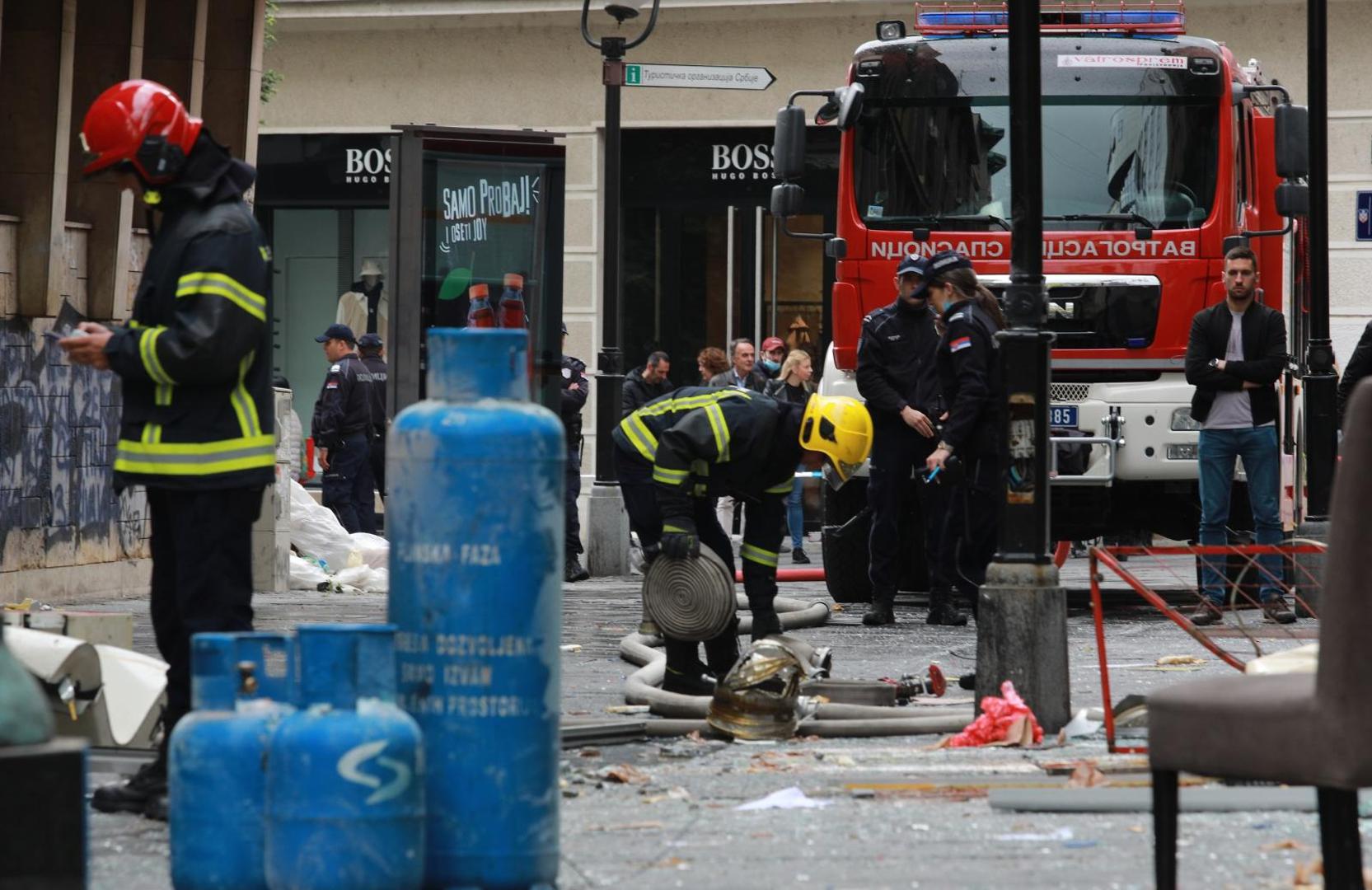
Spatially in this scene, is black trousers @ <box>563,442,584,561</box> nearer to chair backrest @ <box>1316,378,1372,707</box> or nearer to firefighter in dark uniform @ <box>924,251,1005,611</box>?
firefighter in dark uniform @ <box>924,251,1005,611</box>

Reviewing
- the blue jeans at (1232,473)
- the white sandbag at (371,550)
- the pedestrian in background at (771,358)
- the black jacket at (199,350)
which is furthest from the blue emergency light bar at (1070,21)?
the black jacket at (199,350)

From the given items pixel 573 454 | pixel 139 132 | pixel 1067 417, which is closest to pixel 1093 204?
pixel 1067 417

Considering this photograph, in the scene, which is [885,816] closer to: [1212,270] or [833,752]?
[833,752]

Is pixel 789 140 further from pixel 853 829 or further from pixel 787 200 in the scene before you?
pixel 853 829

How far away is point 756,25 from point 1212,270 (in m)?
11.2

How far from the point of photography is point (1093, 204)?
1324 cm

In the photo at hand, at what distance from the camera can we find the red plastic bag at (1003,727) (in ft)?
24.8

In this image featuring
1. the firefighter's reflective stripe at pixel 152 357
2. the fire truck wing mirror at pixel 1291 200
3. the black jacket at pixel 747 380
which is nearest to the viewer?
the firefighter's reflective stripe at pixel 152 357

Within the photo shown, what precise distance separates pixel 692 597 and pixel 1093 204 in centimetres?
550

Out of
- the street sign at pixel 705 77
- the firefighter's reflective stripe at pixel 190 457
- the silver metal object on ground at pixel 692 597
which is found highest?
the street sign at pixel 705 77

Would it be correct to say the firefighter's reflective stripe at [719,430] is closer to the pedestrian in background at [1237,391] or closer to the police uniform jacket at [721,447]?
the police uniform jacket at [721,447]

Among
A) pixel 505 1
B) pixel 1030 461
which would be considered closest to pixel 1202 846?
pixel 1030 461

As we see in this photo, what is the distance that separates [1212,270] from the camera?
1320cm

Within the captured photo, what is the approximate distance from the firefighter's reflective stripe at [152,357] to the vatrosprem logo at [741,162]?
1790cm
